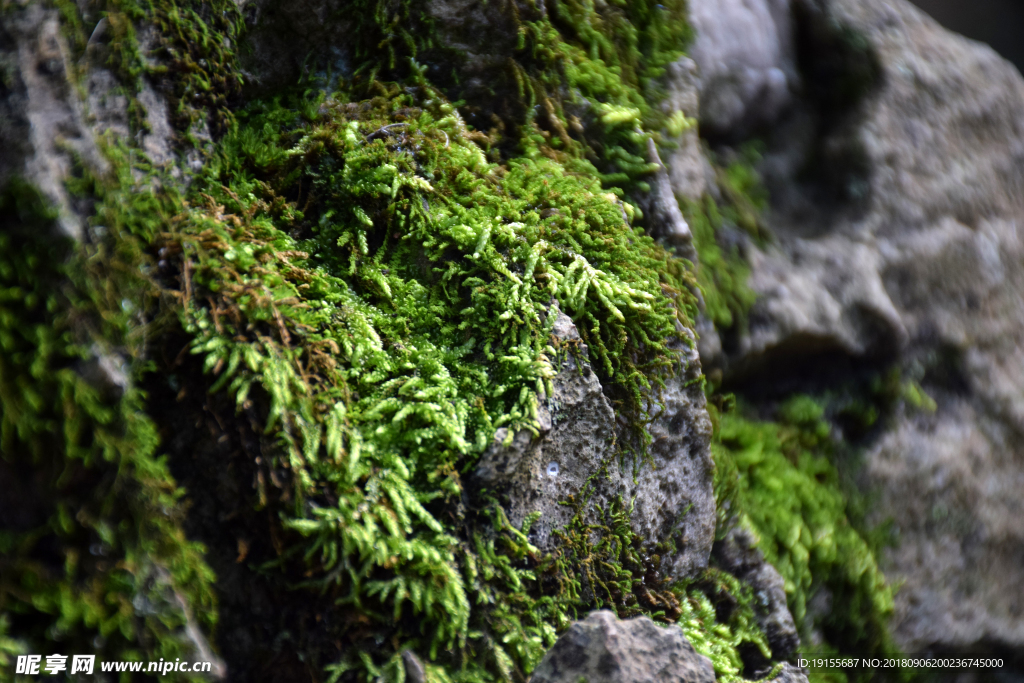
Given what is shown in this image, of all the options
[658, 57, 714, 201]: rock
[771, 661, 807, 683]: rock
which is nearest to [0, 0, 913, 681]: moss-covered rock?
[771, 661, 807, 683]: rock

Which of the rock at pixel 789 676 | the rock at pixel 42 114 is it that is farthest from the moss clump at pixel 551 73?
the rock at pixel 789 676

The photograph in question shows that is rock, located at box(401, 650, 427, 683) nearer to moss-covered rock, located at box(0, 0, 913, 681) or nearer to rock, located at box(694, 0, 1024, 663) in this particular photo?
moss-covered rock, located at box(0, 0, 913, 681)

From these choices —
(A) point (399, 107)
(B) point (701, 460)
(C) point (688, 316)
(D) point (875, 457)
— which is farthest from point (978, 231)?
(A) point (399, 107)

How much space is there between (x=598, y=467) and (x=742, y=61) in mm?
2708

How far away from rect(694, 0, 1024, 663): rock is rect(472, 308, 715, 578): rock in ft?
2.42

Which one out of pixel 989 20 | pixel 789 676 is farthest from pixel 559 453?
pixel 989 20

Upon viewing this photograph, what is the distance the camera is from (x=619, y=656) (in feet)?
4.91

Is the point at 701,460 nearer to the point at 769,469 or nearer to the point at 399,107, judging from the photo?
the point at 769,469

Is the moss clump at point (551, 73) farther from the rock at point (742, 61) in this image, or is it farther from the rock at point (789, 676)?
the rock at point (789, 676)

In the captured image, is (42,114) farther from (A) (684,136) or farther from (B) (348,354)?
(A) (684,136)

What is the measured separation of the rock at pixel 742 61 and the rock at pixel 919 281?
4.4 inches

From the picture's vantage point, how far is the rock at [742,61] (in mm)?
3270

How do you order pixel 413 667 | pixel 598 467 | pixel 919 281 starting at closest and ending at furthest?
pixel 413 667 < pixel 598 467 < pixel 919 281

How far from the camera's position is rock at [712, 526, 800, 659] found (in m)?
2.35
